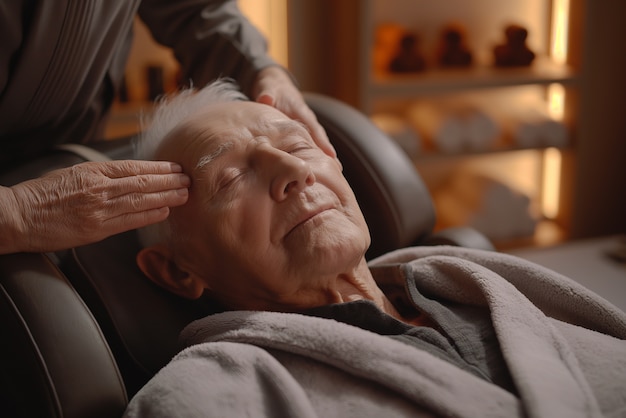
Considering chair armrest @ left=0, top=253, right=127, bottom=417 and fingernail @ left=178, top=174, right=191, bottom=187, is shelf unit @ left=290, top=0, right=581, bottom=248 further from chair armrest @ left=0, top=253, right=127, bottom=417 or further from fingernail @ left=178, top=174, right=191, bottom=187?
chair armrest @ left=0, top=253, right=127, bottom=417

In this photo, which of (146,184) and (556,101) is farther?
(556,101)

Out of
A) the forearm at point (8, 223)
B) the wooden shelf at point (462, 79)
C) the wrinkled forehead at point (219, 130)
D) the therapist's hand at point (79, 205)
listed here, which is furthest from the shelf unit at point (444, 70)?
the forearm at point (8, 223)

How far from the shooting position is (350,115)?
1525mm

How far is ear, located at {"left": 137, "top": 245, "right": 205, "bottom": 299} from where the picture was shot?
3.87ft

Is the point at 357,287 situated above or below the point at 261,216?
below

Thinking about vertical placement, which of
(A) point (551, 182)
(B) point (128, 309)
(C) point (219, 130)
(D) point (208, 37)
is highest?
(D) point (208, 37)

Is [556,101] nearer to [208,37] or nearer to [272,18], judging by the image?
[272,18]

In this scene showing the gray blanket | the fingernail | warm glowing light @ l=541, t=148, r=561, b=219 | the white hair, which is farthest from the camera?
warm glowing light @ l=541, t=148, r=561, b=219

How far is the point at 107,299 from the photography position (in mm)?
1146

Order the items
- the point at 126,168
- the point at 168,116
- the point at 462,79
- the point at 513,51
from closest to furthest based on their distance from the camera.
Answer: the point at 126,168
the point at 168,116
the point at 462,79
the point at 513,51

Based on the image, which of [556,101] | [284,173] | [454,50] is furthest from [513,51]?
[284,173]

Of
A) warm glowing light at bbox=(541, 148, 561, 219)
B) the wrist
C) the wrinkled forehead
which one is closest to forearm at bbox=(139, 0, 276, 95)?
the wrist

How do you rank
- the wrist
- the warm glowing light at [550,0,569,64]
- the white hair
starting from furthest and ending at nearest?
the warm glowing light at [550,0,569,64] < the wrist < the white hair

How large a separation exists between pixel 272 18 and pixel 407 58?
584mm
